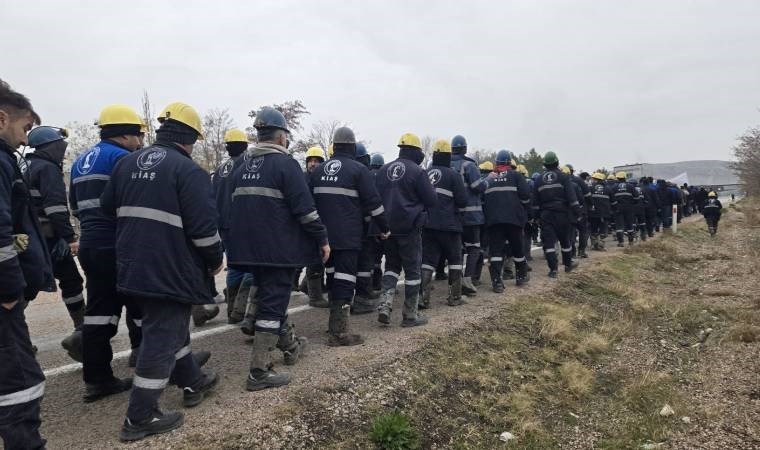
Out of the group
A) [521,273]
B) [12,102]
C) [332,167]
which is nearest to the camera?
[12,102]

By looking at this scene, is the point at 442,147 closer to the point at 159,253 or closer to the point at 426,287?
the point at 426,287

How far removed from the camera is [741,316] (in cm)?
734

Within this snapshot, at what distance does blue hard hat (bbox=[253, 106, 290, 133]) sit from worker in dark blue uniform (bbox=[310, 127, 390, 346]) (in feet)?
3.58

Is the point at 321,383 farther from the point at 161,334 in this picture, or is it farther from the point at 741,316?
the point at 741,316

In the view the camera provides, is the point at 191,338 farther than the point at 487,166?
No

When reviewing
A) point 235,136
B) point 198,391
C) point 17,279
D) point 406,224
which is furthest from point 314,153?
point 17,279

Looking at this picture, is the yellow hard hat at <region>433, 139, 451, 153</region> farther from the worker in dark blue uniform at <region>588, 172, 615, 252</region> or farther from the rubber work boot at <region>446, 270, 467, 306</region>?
the worker in dark blue uniform at <region>588, 172, 615, 252</region>

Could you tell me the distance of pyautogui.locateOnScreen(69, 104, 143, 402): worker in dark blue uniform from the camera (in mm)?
3982

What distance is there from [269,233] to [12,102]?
194cm

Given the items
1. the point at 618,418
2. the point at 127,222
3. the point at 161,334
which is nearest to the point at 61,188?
the point at 127,222

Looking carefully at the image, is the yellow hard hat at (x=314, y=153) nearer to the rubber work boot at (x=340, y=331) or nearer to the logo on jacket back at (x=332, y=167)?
the logo on jacket back at (x=332, y=167)

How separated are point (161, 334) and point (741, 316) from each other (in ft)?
26.9

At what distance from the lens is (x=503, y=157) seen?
8.93 metres

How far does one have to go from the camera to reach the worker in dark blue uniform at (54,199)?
4883 mm
